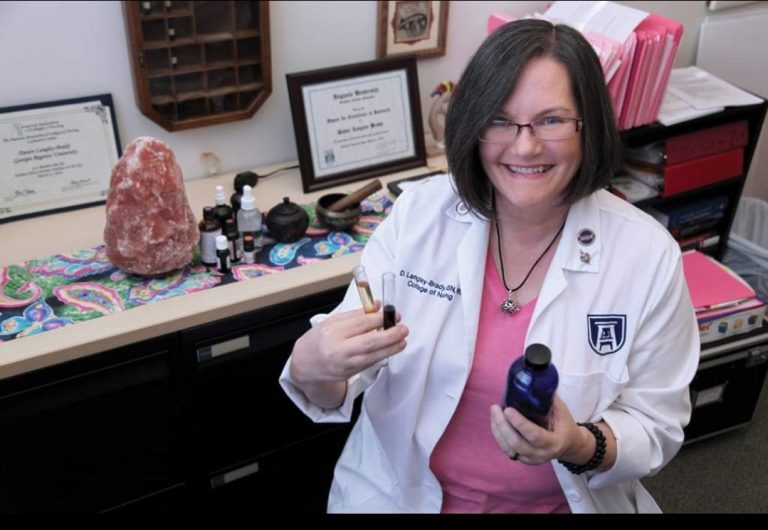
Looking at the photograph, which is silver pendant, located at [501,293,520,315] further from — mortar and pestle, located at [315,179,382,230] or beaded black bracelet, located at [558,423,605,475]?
mortar and pestle, located at [315,179,382,230]

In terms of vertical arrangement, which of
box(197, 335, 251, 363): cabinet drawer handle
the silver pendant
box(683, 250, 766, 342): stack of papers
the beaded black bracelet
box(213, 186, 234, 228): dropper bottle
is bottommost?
box(683, 250, 766, 342): stack of papers

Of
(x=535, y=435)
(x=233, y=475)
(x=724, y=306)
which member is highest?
(x=535, y=435)

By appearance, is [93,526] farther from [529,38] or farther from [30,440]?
[529,38]

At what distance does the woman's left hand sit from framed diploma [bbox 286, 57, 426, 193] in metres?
1.12

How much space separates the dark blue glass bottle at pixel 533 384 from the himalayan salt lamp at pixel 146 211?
2.88 ft

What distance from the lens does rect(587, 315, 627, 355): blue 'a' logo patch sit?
1183 mm

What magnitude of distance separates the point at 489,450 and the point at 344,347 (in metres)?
0.36

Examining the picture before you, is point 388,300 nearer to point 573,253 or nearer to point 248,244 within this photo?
point 573,253

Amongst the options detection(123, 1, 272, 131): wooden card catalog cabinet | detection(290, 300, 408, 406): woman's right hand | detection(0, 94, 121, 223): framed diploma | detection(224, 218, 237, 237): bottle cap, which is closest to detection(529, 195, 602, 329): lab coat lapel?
A: detection(290, 300, 408, 406): woman's right hand

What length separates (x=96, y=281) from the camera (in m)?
1.58

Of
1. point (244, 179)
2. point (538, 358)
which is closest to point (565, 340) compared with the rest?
point (538, 358)

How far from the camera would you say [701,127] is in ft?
7.39

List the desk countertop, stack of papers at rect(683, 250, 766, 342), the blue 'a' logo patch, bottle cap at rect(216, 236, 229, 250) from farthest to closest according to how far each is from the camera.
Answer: stack of papers at rect(683, 250, 766, 342)
bottle cap at rect(216, 236, 229, 250)
the desk countertop
the blue 'a' logo patch

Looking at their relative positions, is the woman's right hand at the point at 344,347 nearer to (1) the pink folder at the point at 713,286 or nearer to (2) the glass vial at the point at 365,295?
(2) the glass vial at the point at 365,295
